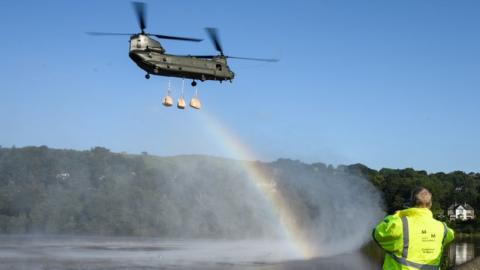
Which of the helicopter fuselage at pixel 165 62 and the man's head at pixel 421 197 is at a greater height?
the helicopter fuselage at pixel 165 62

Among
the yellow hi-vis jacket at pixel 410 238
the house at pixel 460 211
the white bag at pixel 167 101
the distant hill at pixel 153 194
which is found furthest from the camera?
the house at pixel 460 211

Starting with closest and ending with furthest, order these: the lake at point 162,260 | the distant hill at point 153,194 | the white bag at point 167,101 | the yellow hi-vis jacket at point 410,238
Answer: the yellow hi-vis jacket at point 410,238, the white bag at point 167,101, the lake at point 162,260, the distant hill at point 153,194

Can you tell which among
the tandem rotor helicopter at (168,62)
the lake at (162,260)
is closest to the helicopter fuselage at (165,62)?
the tandem rotor helicopter at (168,62)

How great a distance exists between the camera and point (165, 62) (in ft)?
75.0

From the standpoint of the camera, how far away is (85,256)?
4372 centimetres

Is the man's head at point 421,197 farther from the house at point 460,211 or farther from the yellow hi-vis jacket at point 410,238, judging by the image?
the house at point 460,211

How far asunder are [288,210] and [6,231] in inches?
1491

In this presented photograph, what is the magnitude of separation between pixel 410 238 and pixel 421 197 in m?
0.43

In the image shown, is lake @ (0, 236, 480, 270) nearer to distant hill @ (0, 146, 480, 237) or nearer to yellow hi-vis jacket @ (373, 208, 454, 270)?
distant hill @ (0, 146, 480, 237)

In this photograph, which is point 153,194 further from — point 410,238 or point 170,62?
point 410,238

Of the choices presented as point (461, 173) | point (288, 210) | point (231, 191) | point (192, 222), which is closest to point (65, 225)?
point (192, 222)

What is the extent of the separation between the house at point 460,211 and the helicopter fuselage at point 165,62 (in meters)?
134

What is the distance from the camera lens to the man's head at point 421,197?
5.80 m

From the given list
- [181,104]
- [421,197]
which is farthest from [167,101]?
[421,197]
